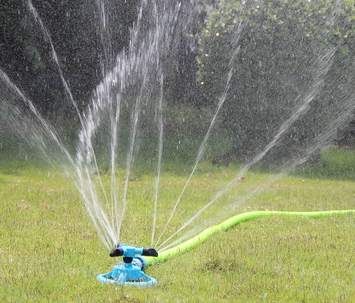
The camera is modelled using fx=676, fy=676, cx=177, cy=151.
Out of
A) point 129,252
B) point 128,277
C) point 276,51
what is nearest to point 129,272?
point 128,277

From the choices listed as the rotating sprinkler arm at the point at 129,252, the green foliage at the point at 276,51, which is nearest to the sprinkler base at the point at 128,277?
the rotating sprinkler arm at the point at 129,252

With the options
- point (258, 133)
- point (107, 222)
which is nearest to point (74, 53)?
point (258, 133)

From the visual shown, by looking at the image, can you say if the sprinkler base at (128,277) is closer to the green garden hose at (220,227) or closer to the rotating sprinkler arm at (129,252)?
the rotating sprinkler arm at (129,252)

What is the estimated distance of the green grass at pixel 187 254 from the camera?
516 centimetres

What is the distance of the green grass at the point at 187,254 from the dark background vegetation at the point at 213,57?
4.75 metres

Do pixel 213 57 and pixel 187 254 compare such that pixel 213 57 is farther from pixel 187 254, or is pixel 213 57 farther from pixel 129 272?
pixel 129 272

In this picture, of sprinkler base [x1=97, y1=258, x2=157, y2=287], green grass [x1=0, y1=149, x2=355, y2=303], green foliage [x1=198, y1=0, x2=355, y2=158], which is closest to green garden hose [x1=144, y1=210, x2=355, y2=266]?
green grass [x1=0, y1=149, x2=355, y2=303]

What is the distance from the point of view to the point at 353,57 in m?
15.7

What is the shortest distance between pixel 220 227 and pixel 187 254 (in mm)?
1230

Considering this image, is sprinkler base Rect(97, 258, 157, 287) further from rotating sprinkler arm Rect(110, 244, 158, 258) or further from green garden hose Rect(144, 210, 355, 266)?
green garden hose Rect(144, 210, 355, 266)

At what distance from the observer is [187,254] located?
6.46 m

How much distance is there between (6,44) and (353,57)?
883 cm

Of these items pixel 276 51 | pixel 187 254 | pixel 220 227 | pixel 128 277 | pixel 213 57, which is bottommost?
pixel 128 277

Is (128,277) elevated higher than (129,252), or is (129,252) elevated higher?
(129,252)
